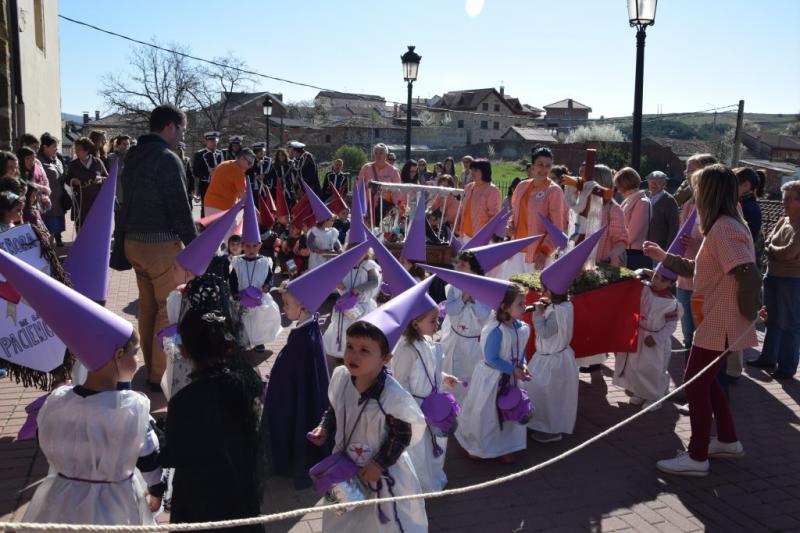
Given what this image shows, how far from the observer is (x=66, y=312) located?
2.61 m

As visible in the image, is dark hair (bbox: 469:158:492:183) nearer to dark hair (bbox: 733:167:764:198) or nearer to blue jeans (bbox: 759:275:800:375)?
dark hair (bbox: 733:167:764:198)

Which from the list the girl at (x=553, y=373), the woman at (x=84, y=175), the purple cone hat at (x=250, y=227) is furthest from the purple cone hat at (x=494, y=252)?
the woman at (x=84, y=175)

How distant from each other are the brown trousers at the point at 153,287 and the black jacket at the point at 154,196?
0.10m

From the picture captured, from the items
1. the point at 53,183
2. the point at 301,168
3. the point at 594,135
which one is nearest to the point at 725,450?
the point at 301,168

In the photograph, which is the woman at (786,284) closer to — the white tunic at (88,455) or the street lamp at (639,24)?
the street lamp at (639,24)

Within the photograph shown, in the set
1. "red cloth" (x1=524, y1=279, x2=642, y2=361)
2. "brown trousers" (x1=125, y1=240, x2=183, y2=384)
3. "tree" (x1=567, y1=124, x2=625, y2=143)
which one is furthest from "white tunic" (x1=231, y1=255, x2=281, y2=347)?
"tree" (x1=567, y1=124, x2=625, y2=143)

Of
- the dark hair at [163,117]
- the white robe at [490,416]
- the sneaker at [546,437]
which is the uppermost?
the dark hair at [163,117]

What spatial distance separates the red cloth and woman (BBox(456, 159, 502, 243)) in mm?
2921

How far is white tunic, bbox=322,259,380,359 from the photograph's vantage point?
695 cm

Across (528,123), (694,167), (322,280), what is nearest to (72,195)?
(322,280)

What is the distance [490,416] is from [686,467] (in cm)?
143

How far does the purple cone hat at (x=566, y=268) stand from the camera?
5.41 meters

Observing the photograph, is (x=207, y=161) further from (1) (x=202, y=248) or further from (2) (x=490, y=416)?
(2) (x=490, y=416)

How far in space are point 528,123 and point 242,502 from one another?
71797 millimetres
